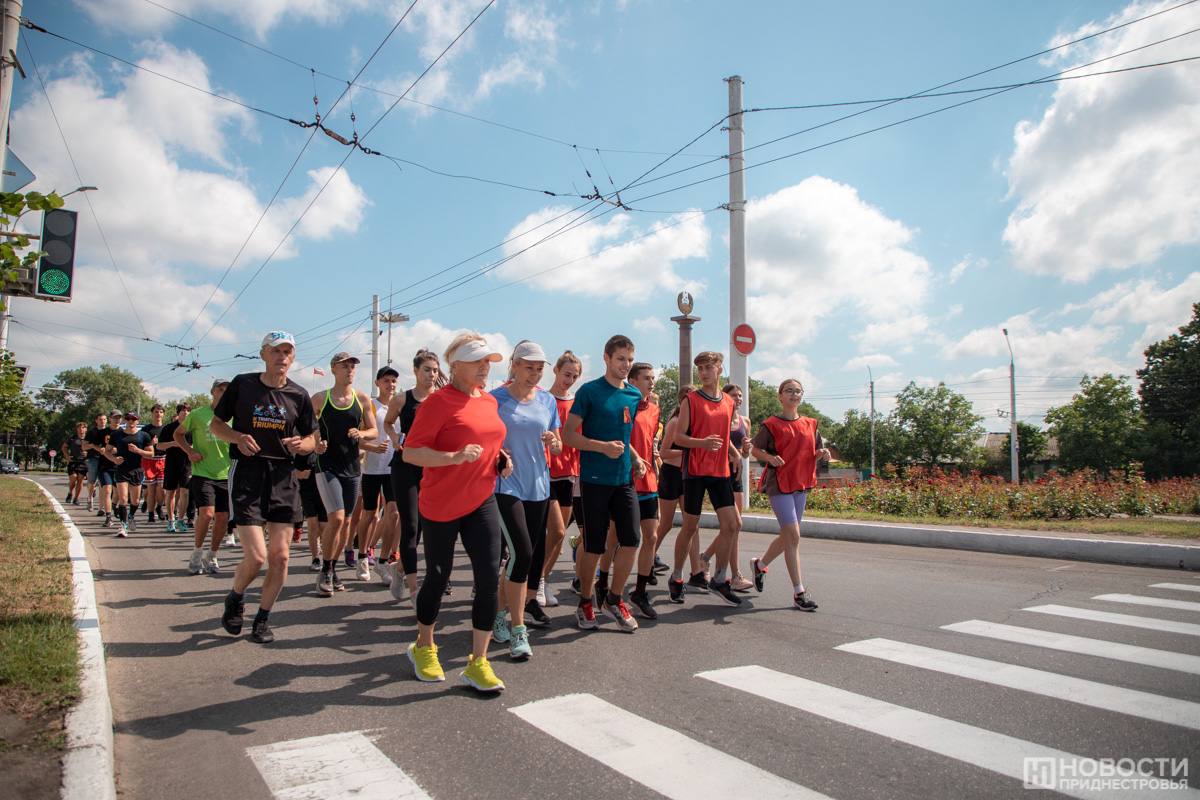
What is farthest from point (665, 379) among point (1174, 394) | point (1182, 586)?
point (1182, 586)

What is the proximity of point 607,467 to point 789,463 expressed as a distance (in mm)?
1952

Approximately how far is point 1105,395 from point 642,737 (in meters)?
78.3

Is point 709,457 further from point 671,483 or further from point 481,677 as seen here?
point 481,677

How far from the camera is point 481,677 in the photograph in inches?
160

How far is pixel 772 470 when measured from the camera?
6.63 metres

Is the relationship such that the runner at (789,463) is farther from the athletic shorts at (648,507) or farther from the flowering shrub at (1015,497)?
the flowering shrub at (1015,497)

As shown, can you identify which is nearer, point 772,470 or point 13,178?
point 772,470

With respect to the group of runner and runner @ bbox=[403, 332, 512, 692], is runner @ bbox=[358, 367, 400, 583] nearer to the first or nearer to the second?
the group of runner

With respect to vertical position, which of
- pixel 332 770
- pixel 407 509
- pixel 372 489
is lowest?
pixel 332 770

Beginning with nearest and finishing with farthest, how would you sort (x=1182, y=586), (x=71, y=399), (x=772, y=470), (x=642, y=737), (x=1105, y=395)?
(x=642, y=737) → (x=772, y=470) → (x=1182, y=586) → (x=1105, y=395) → (x=71, y=399)

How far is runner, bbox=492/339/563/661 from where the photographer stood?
15.3 ft

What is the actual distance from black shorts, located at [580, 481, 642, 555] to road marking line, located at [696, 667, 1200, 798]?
129 cm

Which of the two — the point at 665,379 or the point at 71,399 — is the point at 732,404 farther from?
the point at 71,399

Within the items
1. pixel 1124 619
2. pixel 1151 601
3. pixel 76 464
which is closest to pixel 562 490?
pixel 1124 619
